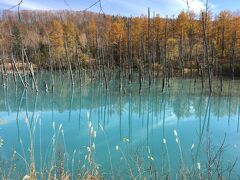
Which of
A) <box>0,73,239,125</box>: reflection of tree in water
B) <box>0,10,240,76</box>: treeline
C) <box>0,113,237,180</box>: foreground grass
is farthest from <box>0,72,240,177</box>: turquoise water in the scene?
<box>0,10,240,76</box>: treeline

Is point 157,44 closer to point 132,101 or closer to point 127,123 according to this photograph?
point 132,101

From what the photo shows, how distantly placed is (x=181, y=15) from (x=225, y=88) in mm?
17111

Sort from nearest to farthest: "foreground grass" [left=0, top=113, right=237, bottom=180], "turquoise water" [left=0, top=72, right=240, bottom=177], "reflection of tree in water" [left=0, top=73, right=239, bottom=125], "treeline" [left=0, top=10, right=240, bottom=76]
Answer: "foreground grass" [left=0, top=113, right=237, bottom=180]
"turquoise water" [left=0, top=72, right=240, bottom=177]
"reflection of tree in water" [left=0, top=73, right=239, bottom=125]
"treeline" [left=0, top=10, right=240, bottom=76]

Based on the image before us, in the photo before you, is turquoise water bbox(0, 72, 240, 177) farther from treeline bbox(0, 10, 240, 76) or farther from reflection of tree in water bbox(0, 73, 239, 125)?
treeline bbox(0, 10, 240, 76)

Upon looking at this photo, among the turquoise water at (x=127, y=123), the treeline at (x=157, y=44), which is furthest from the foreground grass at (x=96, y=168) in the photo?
the treeline at (x=157, y=44)

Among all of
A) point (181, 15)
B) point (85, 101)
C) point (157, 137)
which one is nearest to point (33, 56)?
point (181, 15)

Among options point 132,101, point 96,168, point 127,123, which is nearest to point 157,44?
point 132,101

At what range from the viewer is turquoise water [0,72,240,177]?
840cm

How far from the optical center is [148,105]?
18781mm

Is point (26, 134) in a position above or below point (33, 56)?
below

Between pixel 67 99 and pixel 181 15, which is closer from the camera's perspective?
pixel 67 99

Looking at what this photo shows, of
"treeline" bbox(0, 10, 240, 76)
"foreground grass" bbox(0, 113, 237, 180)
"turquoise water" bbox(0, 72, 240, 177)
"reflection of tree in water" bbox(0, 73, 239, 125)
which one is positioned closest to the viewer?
"foreground grass" bbox(0, 113, 237, 180)

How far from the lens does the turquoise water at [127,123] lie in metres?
8.40

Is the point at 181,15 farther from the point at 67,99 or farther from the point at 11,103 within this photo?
the point at 11,103
